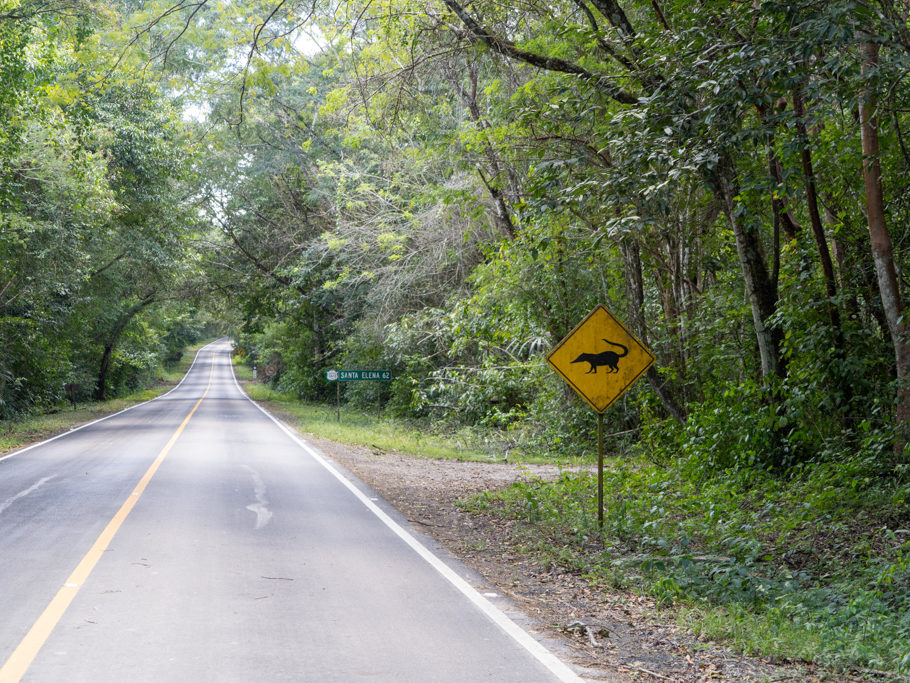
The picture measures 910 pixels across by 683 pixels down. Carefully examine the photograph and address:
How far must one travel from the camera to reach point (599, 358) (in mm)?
8461

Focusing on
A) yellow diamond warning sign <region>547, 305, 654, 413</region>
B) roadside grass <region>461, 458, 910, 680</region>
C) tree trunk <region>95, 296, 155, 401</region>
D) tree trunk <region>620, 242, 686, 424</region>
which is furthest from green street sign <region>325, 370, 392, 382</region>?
tree trunk <region>95, 296, 155, 401</region>

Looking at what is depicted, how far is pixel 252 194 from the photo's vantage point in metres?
35.2

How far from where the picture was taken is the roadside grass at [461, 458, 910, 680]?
16.7 ft

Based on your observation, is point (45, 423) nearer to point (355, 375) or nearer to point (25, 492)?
point (355, 375)

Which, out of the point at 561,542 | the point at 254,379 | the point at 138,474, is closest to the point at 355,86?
the point at 138,474

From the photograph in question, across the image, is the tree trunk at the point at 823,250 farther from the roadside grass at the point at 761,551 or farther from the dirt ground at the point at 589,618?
the dirt ground at the point at 589,618

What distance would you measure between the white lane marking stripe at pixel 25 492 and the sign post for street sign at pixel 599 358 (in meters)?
6.99

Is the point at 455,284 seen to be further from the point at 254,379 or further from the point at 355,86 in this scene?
the point at 254,379

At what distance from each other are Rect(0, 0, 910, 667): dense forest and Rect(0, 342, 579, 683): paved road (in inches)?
137

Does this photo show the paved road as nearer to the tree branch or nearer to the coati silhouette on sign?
the coati silhouette on sign


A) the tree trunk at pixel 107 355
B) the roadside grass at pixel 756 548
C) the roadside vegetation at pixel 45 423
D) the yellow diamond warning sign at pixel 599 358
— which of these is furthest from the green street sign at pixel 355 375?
the tree trunk at pixel 107 355

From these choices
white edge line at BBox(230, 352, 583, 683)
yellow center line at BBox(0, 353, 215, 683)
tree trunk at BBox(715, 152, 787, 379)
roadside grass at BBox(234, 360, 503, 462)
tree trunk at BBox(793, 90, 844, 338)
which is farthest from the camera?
roadside grass at BBox(234, 360, 503, 462)

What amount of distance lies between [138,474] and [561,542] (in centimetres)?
772

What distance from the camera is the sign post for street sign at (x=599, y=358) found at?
842cm
